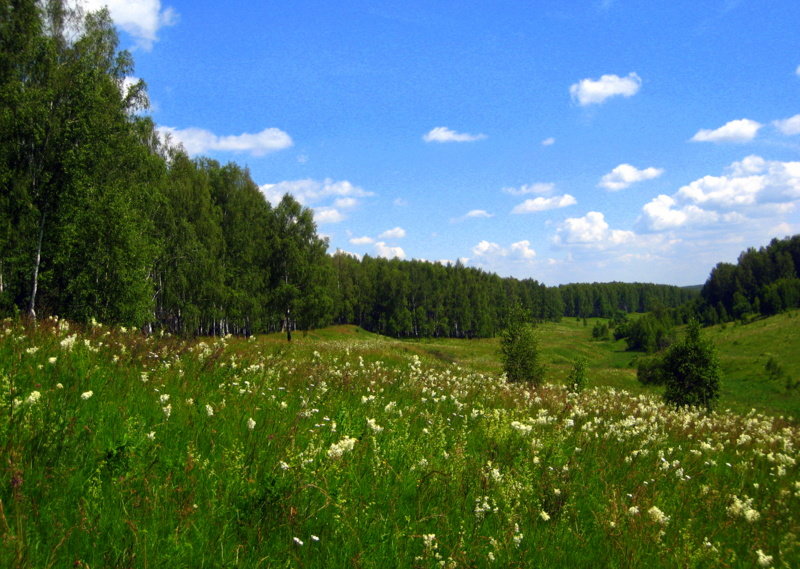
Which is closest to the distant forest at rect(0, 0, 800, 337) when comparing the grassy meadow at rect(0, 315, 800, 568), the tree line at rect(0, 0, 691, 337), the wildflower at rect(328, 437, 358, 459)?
the tree line at rect(0, 0, 691, 337)

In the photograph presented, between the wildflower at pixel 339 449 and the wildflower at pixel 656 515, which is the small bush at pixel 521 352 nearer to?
the wildflower at pixel 656 515

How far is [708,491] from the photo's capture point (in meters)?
4.97

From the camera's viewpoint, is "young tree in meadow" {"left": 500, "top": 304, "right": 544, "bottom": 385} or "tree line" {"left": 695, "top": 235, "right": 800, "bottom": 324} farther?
"tree line" {"left": 695, "top": 235, "right": 800, "bottom": 324}

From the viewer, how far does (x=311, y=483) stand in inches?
121

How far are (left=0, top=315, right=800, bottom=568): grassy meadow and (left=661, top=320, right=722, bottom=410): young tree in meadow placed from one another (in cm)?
1762

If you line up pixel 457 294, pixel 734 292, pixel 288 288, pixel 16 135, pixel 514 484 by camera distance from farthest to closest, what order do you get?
1. pixel 734 292
2. pixel 457 294
3. pixel 288 288
4. pixel 16 135
5. pixel 514 484

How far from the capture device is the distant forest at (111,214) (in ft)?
60.5

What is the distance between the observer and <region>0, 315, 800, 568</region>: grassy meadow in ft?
8.52

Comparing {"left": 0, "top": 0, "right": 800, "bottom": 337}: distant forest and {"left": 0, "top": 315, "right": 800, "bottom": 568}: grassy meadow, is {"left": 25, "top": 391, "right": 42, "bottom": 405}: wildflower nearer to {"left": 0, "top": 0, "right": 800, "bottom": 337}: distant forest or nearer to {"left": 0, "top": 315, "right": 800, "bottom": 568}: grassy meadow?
{"left": 0, "top": 315, "right": 800, "bottom": 568}: grassy meadow

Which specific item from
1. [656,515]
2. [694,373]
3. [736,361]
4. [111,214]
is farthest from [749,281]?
[656,515]

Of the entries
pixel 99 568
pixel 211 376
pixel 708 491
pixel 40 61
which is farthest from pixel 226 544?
pixel 40 61

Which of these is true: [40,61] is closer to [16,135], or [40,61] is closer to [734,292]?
[16,135]

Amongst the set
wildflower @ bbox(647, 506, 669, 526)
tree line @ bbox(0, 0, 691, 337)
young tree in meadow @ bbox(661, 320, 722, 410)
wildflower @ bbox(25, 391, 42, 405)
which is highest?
tree line @ bbox(0, 0, 691, 337)

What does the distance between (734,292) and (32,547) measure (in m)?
141
